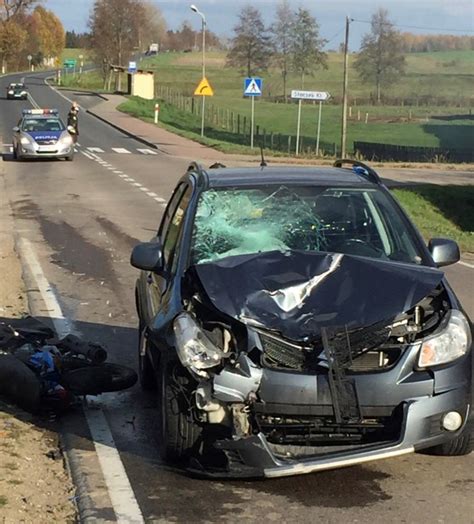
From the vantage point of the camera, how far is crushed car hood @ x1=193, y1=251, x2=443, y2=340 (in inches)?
211

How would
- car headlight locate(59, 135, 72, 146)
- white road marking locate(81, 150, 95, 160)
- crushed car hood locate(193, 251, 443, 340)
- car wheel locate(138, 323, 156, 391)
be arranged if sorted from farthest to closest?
white road marking locate(81, 150, 95, 160) < car headlight locate(59, 135, 72, 146) < car wheel locate(138, 323, 156, 391) < crushed car hood locate(193, 251, 443, 340)

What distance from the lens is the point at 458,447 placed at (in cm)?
574

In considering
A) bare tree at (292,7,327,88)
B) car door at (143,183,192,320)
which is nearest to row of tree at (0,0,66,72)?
Answer: bare tree at (292,7,327,88)

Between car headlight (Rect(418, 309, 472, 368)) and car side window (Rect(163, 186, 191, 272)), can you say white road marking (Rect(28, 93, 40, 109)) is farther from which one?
car headlight (Rect(418, 309, 472, 368))

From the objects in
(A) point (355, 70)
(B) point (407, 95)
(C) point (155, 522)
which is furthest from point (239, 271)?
(A) point (355, 70)

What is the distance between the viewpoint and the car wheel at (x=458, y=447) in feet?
18.6

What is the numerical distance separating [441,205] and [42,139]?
13.2 m

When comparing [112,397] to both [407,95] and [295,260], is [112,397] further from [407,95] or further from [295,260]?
[407,95]

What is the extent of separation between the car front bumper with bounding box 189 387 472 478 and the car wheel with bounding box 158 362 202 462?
0.23 meters

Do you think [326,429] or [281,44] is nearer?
[326,429]

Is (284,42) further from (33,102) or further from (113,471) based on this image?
(113,471)

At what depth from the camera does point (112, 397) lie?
7301mm

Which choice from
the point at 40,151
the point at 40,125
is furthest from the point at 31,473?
the point at 40,125

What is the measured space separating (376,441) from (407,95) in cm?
11912
